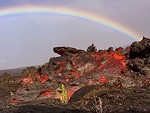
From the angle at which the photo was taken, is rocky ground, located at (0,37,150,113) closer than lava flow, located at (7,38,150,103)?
Yes

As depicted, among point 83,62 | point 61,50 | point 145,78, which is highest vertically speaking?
point 61,50

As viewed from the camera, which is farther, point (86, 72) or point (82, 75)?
point (86, 72)

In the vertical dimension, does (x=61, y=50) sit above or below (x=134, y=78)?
above

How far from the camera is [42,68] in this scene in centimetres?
3444

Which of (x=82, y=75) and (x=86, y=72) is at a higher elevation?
(x=86, y=72)

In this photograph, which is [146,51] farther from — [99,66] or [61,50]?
[61,50]

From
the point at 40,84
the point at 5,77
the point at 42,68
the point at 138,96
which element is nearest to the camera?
the point at 138,96

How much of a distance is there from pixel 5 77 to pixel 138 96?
74.7 feet

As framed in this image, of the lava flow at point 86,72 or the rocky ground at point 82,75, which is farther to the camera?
the lava flow at point 86,72

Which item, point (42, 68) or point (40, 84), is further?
point (42, 68)

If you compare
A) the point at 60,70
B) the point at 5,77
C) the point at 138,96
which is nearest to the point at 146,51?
the point at 60,70

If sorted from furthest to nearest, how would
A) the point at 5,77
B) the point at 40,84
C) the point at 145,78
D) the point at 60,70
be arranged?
the point at 5,77, the point at 60,70, the point at 40,84, the point at 145,78

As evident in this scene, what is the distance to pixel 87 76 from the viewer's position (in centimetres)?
2909

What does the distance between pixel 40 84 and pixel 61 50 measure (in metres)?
8.68
